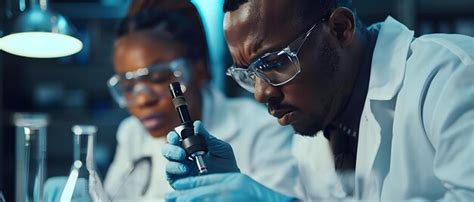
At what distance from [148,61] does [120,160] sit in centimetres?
39

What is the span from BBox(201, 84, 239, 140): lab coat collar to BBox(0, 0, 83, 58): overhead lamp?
475 mm

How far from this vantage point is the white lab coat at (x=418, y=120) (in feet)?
4.37

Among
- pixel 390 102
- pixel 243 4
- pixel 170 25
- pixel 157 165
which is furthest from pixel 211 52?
pixel 390 102

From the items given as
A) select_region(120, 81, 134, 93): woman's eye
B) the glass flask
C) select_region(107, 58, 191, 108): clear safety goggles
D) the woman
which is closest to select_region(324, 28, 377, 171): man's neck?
the woman

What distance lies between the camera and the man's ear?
1.49 metres

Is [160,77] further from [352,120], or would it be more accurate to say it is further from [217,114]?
[352,120]

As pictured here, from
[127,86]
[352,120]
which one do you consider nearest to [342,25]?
[352,120]

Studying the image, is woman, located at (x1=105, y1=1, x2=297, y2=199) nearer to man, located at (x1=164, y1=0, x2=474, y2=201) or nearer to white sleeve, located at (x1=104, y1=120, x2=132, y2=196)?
white sleeve, located at (x1=104, y1=120, x2=132, y2=196)

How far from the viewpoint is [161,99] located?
213cm

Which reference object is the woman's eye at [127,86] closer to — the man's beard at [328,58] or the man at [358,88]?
the man at [358,88]

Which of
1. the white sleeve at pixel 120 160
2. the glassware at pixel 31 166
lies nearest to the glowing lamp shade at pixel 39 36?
the glassware at pixel 31 166

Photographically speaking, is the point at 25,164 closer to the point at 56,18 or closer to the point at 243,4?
the point at 56,18

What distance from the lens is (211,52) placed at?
2074mm

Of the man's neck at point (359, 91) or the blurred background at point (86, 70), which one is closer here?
the man's neck at point (359, 91)
